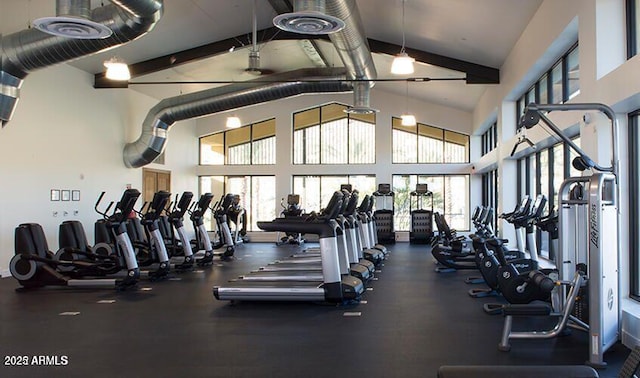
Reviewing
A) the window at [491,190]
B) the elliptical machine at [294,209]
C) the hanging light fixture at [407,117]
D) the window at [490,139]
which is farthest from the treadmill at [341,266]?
the window at [490,139]

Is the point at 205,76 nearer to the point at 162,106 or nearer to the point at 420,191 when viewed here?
the point at 162,106

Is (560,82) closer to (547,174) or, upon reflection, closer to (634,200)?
(547,174)

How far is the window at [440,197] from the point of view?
49.7ft

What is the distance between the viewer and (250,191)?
15.9m

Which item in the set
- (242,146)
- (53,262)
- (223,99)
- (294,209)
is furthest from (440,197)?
(53,262)

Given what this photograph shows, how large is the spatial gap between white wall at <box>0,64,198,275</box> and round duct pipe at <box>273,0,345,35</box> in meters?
5.72

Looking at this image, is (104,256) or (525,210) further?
(104,256)

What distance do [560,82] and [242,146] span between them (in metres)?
10.5

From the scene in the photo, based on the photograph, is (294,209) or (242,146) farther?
(242,146)

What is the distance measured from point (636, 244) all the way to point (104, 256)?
275 inches

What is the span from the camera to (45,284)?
23.5ft

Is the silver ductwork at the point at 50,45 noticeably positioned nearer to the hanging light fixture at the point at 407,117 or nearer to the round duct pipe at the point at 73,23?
the round duct pipe at the point at 73,23

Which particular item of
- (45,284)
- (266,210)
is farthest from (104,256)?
(266,210)

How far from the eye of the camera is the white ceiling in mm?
7465
